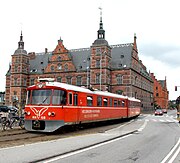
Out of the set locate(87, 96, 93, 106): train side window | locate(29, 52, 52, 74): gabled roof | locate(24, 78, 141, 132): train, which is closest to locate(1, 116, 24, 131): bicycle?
locate(24, 78, 141, 132): train

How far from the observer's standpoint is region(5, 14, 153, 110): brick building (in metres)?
71.8

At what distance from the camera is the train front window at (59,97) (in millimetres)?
17178

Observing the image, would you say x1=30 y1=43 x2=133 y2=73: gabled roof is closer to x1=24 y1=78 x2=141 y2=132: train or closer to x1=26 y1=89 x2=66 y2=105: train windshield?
x1=24 y1=78 x2=141 y2=132: train

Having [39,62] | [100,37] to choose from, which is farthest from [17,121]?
[39,62]

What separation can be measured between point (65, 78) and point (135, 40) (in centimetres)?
2301

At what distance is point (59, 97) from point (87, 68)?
57350 millimetres

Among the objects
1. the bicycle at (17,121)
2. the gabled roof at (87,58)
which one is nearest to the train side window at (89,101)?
the bicycle at (17,121)

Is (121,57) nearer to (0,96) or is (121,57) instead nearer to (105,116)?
(0,96)

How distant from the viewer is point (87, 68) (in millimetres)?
74500

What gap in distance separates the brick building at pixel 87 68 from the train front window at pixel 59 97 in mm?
49184

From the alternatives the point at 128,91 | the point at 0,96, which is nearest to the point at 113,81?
the point at 128,91

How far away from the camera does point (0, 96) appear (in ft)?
297

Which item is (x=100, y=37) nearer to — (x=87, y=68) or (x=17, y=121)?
(x=87, y=68)

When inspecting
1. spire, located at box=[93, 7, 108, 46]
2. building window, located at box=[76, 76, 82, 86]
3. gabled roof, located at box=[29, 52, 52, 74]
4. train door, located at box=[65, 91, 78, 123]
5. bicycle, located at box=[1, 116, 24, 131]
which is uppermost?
spire, located at box=[93, 7, 108, 46]
